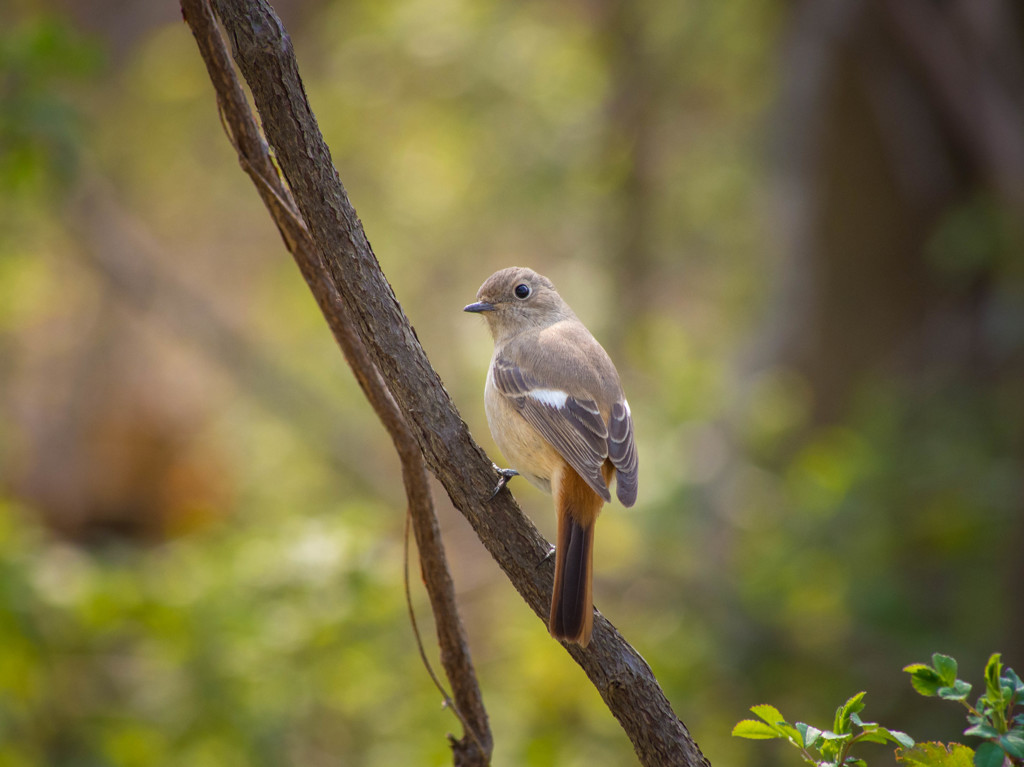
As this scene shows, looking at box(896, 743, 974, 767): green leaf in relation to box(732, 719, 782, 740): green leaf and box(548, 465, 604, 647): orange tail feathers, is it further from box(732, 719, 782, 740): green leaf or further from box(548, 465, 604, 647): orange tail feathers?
box(548, 465, 604, 647): orange tail feathers

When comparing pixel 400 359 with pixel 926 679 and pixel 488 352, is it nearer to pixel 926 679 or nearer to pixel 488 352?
pixel 926 679

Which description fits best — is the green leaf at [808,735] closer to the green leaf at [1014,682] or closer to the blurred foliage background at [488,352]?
the green leaf at [1014,682]

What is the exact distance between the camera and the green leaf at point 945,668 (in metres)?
1.33

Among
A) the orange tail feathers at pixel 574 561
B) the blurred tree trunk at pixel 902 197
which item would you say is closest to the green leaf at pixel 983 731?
the orange tail feathers at pixel 574 561

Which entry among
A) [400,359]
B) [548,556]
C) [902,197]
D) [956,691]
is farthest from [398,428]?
[902,197]

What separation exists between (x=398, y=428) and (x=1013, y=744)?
1.20m

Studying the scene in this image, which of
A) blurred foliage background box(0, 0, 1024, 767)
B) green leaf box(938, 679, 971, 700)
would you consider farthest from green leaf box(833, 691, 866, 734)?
blurred foliage background box(0, 0, 1024, 767)

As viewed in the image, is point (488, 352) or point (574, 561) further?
point (488, 352)

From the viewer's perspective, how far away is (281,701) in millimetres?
3973

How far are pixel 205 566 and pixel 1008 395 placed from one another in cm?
482

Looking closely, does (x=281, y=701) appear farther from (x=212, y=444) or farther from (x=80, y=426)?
(x=212, y=444)

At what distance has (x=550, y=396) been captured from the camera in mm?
2811

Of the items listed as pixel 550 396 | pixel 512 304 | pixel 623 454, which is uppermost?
pixel 512 304

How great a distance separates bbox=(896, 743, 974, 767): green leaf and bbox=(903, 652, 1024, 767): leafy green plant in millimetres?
42
